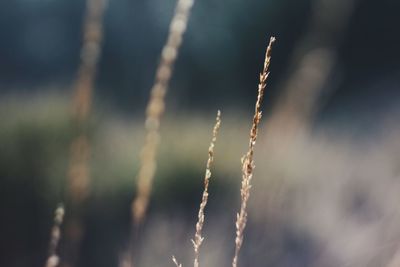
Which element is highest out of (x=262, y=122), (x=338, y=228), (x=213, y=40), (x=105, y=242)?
(x=213, y=40)

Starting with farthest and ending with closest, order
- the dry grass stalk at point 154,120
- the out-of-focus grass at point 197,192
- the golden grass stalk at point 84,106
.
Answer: the out-of-focus grass at point 197,192
the golden grass stalk at point 84,106
the dry grass stalk at point 154,120

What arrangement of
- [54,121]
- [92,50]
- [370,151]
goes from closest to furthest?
[92,50]
[54,121]
[370,151]

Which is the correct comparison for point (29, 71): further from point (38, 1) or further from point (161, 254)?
point (161, 254)

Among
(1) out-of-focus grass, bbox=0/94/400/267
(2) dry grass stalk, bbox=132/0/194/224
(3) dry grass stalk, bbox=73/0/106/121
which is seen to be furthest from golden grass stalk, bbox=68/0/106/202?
(1) out-of-focus grass, bbox=0/94/400/267

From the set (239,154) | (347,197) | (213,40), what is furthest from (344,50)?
(347,197)

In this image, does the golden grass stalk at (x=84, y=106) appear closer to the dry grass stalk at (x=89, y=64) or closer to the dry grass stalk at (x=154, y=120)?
the dry grass stalk at (x=89, y=64)

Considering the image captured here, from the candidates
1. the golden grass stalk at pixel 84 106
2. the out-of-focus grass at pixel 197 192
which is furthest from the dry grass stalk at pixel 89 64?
the out-of-focus grass at pixel 197 192

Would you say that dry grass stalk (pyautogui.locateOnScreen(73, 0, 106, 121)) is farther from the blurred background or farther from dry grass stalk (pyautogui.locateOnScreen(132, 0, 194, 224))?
dry grass stalk (pyautogui.locateOnScreen(132, 0, 194, 224))

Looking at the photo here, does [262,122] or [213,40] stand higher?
[213,40]
